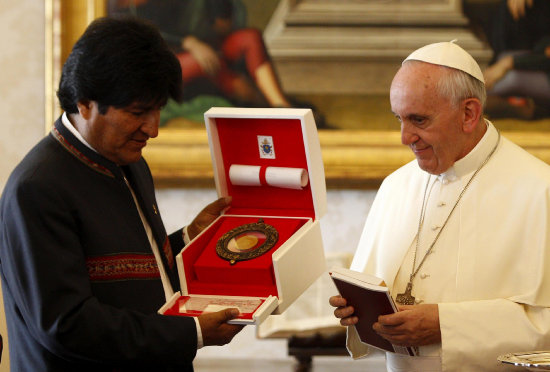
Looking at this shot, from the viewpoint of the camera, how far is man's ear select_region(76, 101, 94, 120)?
6.76 ft

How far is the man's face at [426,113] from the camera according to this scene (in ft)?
7.69

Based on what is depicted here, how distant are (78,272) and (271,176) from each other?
82 cm

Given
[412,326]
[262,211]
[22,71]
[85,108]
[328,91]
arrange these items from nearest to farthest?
[85,108]
[412,326]
[262,211]
[328,91]
[22,71]

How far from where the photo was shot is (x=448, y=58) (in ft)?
7.82

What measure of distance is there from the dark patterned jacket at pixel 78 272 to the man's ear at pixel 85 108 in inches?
3.2

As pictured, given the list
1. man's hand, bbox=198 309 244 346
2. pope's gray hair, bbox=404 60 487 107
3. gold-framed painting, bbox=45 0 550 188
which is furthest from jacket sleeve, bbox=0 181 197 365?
gold-framed painting, bbox=45 0 550 188

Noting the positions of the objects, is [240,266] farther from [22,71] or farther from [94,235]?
[22,71]

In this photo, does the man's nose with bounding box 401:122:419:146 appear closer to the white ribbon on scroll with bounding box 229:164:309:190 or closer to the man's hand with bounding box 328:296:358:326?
the white ribbon on scroll with bounding box 229:164:309:190

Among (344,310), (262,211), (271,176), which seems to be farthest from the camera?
(262,211)

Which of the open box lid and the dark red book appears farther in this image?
the open box lid

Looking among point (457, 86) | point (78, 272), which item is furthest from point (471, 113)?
point (78, 272)

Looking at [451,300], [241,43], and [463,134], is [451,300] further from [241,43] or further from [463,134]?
[241,43]

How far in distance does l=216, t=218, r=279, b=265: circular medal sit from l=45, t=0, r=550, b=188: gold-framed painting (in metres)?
1.59

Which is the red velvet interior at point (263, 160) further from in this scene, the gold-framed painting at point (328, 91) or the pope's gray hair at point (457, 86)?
the gold-framed painting at point (328, 91)
